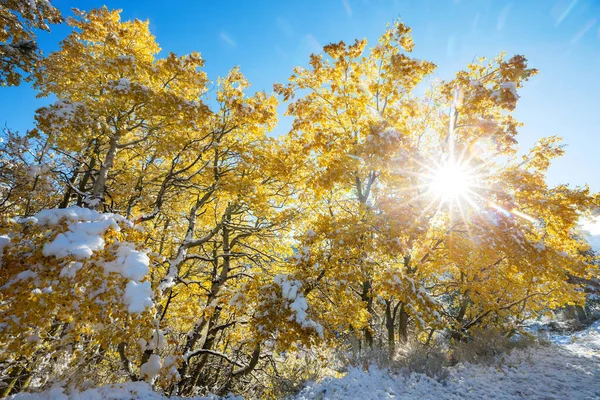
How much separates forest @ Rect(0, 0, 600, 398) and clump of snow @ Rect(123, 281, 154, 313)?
18mm

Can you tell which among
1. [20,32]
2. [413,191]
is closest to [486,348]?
[413,191]

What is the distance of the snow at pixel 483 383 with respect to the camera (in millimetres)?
5598

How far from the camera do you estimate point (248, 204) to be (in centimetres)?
711

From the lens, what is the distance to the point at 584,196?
624 centimetres

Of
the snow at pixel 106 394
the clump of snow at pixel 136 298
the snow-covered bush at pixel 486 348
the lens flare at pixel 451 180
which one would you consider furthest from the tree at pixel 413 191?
the snow at pixel 106 394

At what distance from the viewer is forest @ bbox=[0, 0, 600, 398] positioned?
318 centimetres

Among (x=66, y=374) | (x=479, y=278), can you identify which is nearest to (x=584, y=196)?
(x=479, y=278)

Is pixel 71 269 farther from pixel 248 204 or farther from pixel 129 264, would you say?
pixel 248 204

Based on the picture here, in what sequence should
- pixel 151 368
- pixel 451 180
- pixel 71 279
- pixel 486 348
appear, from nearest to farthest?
pixel 71 279 < pixel 151 368 < pixel 451 180 < pixel 486 348

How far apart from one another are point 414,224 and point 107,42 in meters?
8.16

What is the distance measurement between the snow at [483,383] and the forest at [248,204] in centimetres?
78

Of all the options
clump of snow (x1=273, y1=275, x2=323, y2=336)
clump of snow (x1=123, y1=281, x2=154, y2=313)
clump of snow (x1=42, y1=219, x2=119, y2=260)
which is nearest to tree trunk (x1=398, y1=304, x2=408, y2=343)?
clump of snow (x1=273, y1=275, x2=323, y2=336)

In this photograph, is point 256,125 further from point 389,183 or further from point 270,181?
point 389,183

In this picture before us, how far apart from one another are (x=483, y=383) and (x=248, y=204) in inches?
279
